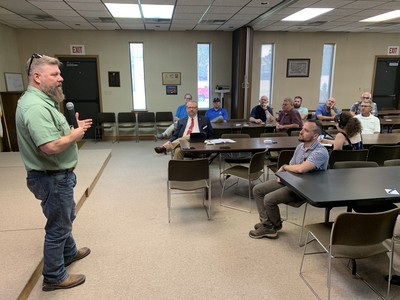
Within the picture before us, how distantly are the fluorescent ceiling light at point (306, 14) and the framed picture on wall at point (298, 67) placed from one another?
6.39ft

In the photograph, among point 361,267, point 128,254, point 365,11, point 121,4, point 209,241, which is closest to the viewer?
point 361,267

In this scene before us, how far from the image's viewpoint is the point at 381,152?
11.8 ft

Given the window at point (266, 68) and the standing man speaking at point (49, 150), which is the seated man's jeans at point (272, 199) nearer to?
the standing man speaking at point (49, 150)

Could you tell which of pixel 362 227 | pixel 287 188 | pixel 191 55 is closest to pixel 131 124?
Result: pixel 191 55

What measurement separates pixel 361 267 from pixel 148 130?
22.4ft

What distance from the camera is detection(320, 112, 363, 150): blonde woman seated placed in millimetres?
3355

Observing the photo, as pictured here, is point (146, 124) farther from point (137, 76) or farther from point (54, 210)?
point (54, 210)

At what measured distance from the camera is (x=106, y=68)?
8125 millimetres

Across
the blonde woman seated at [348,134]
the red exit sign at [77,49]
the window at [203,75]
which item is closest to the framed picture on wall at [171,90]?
the window at [203,75]

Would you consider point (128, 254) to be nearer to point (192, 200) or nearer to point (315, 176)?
point (192, 200)

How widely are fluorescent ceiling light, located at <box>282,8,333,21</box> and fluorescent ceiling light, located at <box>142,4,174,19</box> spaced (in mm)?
2736

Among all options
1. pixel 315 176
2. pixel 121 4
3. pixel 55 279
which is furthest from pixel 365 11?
pixel 55 279

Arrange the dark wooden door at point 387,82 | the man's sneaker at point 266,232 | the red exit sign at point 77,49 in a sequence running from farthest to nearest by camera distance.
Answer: the dark wooden door at point 387,82
the red exit sign at point 77,49
the man's sneaker at point 266,232

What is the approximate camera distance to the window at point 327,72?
8945mm
